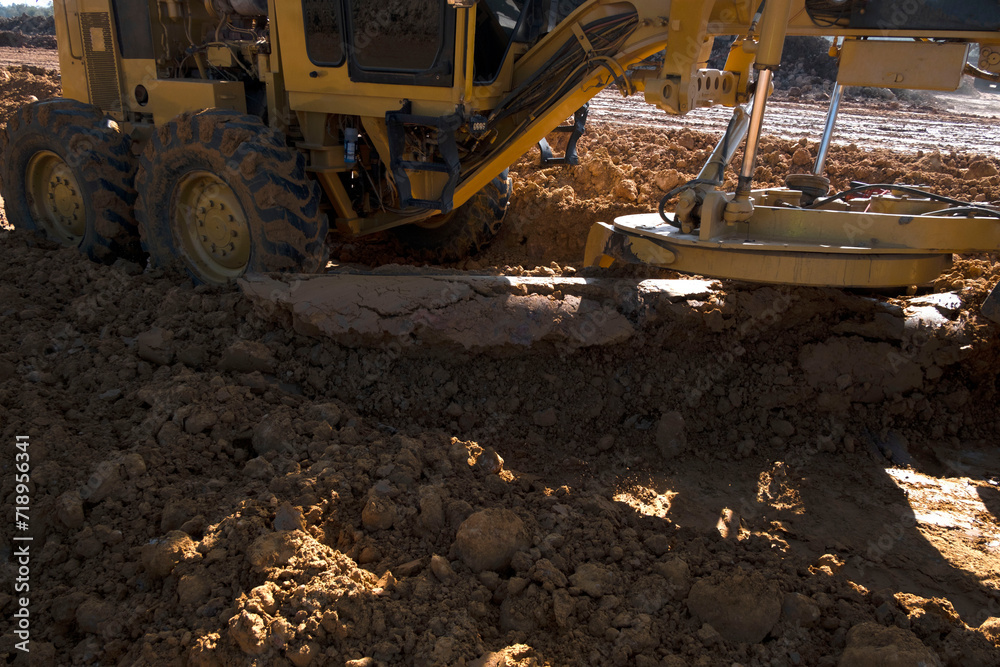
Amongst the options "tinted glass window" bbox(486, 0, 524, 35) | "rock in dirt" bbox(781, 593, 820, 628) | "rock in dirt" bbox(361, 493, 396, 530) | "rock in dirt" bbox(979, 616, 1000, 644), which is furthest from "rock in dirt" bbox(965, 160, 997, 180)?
"rock in dirt" bbox(361, 493, 396, 530)

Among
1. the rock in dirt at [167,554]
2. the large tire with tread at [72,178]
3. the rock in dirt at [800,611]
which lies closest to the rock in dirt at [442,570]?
the rock in dirt at [167,554]

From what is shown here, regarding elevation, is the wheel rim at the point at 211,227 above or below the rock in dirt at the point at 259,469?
above

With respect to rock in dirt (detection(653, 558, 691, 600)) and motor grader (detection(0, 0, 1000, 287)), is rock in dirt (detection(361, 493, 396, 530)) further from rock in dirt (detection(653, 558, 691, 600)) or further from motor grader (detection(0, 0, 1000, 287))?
motor grader (detection(0, 0, 1000, 287))

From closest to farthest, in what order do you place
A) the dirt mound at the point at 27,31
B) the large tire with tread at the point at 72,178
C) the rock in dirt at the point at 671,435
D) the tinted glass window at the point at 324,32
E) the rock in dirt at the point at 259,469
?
the rock in dirt at the point at 259,469
the rock in dirt at the point at 671,435
the tinted glass window at the point at 324,32
the large tire with tread at the point at 72,178
the dirt mound at the point at 27,31

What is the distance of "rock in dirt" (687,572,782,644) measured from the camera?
2.52m

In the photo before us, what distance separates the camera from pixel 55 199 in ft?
19.2

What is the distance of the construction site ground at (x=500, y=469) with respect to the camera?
8.13 ft

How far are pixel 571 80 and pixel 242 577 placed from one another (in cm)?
317

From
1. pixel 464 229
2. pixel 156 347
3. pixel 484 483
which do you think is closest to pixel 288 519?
pixel 484 483

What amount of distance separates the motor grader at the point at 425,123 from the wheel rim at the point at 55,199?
16 millimetres

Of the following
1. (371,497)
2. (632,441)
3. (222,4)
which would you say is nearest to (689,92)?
(632,441)

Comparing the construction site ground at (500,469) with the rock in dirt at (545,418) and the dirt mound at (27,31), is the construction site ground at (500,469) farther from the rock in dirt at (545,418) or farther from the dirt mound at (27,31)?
the dirt mound at (27,31)

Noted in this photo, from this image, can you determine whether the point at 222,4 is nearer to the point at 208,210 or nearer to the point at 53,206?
the point at 208,210

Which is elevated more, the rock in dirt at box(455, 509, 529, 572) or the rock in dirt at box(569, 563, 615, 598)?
the rock in dirt at box(455, 509, 529, 572)
